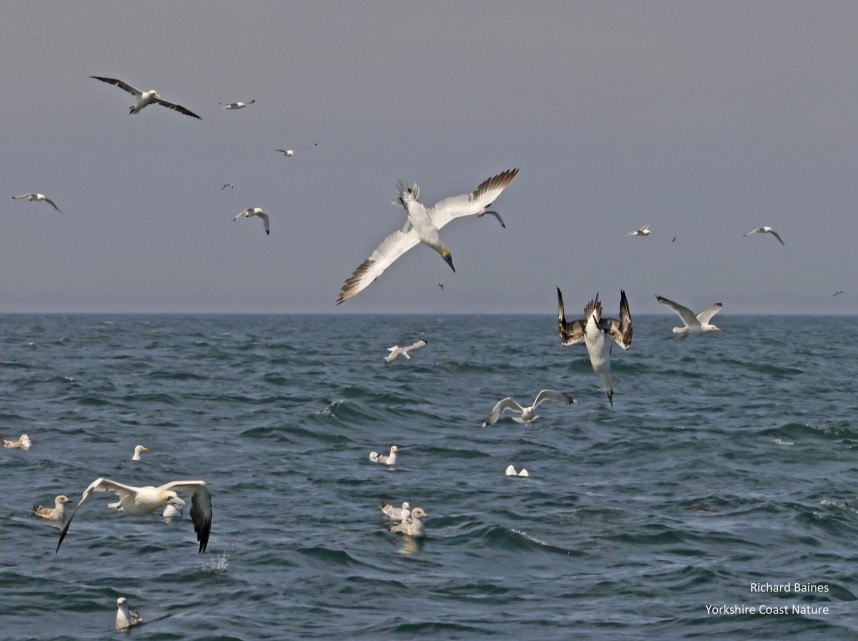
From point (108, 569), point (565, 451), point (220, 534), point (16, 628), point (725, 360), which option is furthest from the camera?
point (725, 360)

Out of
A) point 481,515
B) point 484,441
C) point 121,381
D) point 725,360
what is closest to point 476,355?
point 725,360

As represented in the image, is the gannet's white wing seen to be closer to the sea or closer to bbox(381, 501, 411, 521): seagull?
the sea

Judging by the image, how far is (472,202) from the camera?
15.9 meters

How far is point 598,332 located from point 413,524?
21.2 feet

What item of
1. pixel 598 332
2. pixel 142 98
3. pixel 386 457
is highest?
pixel 142 98

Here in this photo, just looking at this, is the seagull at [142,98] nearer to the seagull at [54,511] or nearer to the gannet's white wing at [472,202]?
the seagull at [54,511]

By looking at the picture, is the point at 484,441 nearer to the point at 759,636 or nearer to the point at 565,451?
the point at 565,451

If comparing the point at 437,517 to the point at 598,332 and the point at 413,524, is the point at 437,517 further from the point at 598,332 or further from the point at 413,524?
the point at 598,332

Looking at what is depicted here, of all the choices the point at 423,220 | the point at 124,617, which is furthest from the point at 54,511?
the point at 423,220

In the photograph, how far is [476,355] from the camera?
7438 cm

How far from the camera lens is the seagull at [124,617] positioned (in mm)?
17219

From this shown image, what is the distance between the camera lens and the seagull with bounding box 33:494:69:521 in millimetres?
23031

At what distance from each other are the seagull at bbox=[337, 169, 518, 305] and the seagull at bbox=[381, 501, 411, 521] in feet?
25.2

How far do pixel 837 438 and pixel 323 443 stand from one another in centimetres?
1401
